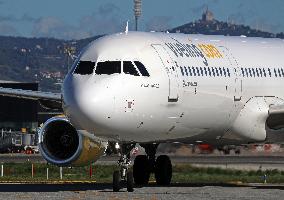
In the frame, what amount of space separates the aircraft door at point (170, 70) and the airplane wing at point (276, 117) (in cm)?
444

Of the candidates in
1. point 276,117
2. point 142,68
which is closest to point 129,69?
point 142,68

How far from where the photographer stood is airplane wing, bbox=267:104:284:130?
38.0m

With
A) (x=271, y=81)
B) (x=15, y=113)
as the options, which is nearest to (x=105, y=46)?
(x=271, y=81)

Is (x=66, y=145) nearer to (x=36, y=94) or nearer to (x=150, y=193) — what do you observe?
(x=36, y=94)

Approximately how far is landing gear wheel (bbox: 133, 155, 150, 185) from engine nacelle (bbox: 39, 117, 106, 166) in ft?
9.51

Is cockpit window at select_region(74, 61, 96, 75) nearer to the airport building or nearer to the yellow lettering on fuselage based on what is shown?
the yellow lettering on fuselage

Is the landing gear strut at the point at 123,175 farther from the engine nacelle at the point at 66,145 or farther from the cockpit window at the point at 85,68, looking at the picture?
the engine nacelle at the point at 66,145

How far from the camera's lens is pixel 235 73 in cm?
3888

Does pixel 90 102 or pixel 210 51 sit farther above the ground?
pixel 210 51

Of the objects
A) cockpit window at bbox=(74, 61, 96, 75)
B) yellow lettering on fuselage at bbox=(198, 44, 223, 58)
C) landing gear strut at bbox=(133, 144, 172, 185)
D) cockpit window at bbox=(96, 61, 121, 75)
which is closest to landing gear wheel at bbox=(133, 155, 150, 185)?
landing gear strut at bbox=(133, 144, 172, 185)

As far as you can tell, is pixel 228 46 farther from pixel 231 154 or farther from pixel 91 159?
pixel 231 154

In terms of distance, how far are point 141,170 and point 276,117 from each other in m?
5.71

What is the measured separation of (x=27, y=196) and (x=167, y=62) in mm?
6343

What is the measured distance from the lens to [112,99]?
107 ft
